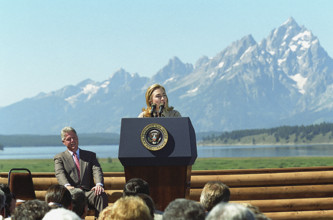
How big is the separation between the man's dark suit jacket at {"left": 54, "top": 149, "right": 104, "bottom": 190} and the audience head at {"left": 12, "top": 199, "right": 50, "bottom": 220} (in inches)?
137

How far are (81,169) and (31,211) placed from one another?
142 inches

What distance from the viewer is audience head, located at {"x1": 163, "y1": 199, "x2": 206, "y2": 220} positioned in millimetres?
3318

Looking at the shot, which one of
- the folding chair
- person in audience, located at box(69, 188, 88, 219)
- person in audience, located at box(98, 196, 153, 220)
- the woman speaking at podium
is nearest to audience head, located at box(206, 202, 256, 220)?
person in audience, located at box(98, 196, 153, 220)

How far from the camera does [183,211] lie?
132 inches

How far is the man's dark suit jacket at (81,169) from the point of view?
7.45 meters

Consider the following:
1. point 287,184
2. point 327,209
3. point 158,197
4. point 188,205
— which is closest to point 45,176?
point 158,197

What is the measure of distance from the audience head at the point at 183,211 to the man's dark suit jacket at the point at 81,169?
4.11 metres

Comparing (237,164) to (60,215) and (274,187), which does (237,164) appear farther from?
(60,215)

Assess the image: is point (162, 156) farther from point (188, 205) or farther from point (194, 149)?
point (188, 205)

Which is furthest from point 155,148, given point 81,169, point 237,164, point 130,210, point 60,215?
point 237,164

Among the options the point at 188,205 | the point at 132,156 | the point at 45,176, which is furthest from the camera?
the point at 45,176

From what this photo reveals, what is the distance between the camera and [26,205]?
393 cm

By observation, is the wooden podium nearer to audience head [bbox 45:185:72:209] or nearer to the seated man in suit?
the seated man in suit

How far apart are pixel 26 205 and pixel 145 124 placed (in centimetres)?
291
